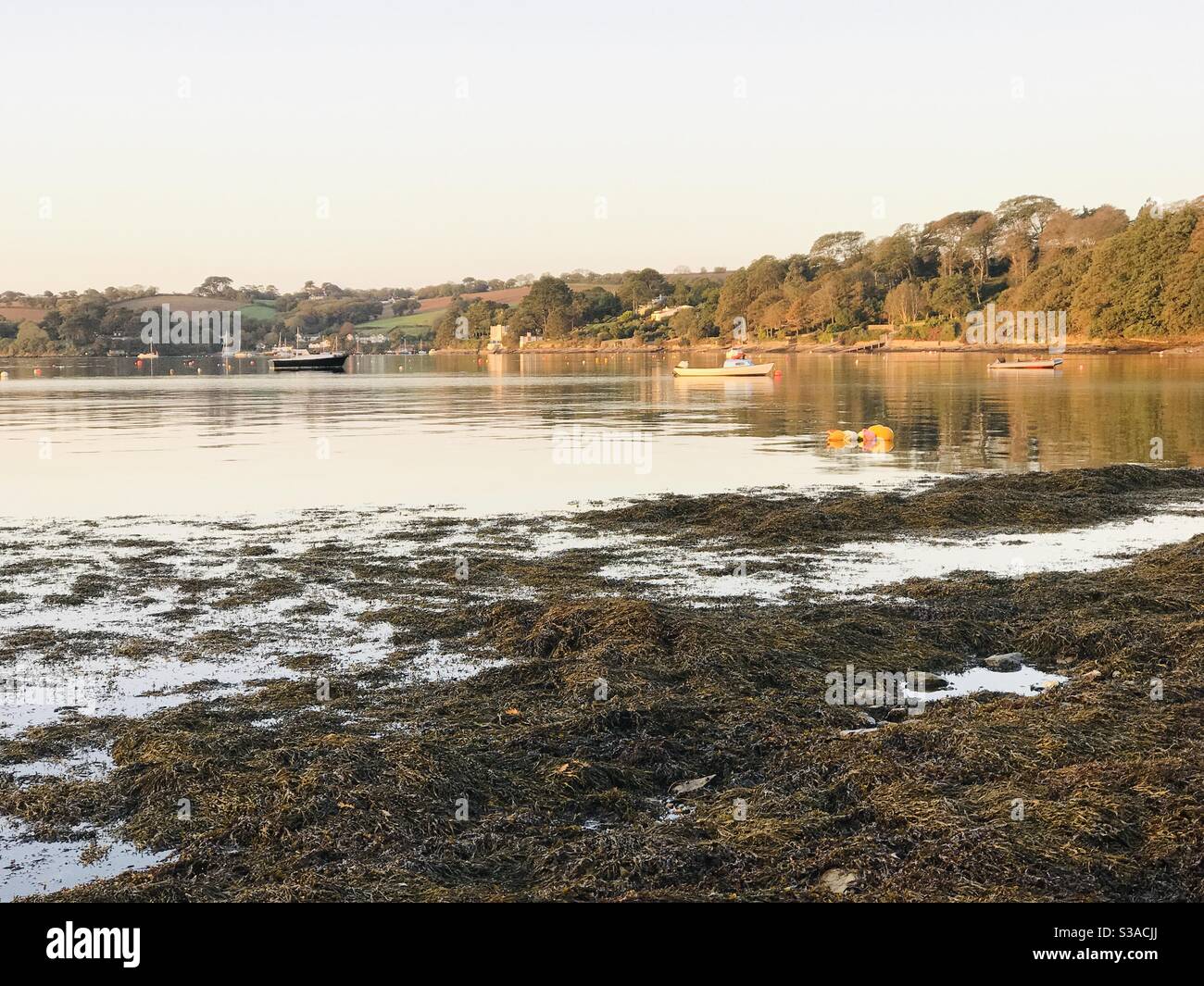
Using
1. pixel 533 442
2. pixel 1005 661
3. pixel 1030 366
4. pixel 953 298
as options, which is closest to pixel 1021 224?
pixel 953 298

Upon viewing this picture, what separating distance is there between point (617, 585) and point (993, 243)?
198 meters

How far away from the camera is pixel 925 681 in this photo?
9.79 meters

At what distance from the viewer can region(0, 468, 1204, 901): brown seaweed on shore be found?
6121mm

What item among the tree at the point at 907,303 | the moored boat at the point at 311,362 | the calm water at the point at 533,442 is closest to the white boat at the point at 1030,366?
the calm water at the point at 533,442

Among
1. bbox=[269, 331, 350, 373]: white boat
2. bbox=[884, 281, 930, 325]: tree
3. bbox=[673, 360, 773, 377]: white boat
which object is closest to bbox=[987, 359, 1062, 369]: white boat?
bbox=[673, 360, 773, 377]: white boat

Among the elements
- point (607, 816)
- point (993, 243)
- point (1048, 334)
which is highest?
point (993, 243)

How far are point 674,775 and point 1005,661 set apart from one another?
14.0 ft

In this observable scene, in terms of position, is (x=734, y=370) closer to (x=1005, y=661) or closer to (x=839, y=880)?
(x=1005, y=661)

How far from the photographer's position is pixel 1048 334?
144750 millimetres

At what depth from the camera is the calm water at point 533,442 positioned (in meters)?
23.6

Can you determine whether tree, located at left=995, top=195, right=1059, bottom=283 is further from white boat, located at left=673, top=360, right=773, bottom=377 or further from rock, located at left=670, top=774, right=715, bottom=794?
rock, located at left=670, top=774, right=715, bottom=794

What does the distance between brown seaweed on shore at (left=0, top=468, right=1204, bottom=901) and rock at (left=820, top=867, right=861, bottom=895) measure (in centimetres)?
3
